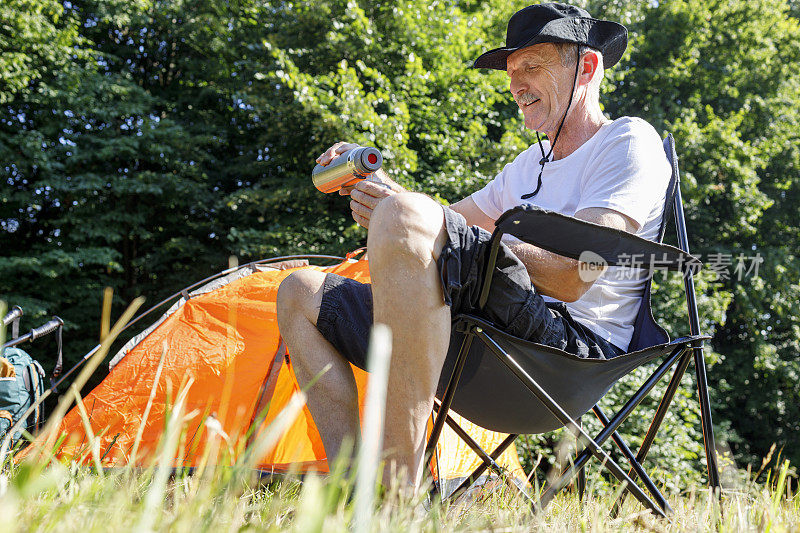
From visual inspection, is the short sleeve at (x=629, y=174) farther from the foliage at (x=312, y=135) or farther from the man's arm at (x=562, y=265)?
the foliage at (x=312, y=135)

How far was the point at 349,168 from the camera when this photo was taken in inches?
54.0

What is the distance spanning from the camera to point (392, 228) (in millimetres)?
950

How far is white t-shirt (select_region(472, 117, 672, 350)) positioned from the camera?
3.90 ft

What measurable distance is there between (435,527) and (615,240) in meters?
0.60

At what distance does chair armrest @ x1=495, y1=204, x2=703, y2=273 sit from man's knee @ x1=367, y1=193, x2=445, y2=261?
Answer: 11 centimetres

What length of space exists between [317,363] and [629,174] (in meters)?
0.72

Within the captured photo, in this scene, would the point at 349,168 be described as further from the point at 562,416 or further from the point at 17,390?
the point at 17,390

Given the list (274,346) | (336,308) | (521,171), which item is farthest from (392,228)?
(274,346)

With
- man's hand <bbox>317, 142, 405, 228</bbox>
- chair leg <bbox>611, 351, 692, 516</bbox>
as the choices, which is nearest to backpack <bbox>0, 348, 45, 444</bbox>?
man's hand <bbox>317, 142, 405, 228</bbox>

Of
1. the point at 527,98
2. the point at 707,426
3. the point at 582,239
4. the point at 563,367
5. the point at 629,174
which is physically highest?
the point at 527,98

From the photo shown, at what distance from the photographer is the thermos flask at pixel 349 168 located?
135 centimetres

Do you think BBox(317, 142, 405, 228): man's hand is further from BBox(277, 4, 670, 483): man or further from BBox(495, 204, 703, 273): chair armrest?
BBox(495, 204, 703, 273): chair armrest

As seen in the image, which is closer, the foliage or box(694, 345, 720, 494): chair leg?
box(694, 345, 720, 494): chair leg

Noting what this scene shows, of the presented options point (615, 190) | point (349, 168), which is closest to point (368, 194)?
point (349, 168)
